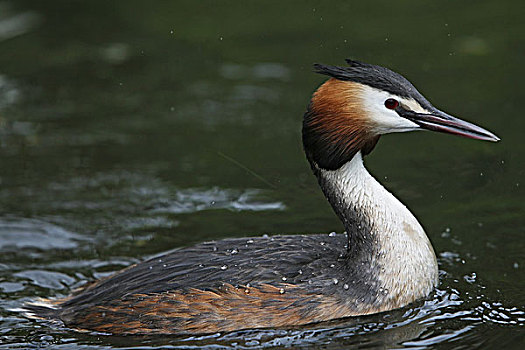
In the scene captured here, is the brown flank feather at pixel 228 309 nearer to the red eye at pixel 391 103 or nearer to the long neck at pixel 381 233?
the long neck at pixel 381 233

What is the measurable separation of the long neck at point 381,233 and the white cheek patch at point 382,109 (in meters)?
0.37

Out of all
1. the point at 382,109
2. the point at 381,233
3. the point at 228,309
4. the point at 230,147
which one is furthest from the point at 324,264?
the point at 230,147

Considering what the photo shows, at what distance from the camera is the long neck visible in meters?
6.91

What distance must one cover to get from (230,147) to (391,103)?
11.8 ft

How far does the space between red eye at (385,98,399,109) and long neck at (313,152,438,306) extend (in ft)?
1.52

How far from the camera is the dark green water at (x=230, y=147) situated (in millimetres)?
7309

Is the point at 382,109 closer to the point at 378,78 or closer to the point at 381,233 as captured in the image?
the point at 378,78

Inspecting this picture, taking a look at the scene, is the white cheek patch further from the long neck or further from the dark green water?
the dark green water

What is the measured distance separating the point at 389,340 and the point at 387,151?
3.55 meters

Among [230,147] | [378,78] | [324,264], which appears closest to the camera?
[378,78]

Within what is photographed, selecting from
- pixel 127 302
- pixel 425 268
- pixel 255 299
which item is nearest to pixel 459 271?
pixel 425 268

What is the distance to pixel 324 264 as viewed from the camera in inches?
272

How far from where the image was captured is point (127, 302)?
680 centimetres

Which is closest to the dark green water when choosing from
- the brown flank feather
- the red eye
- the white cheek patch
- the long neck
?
the brown flank feather
